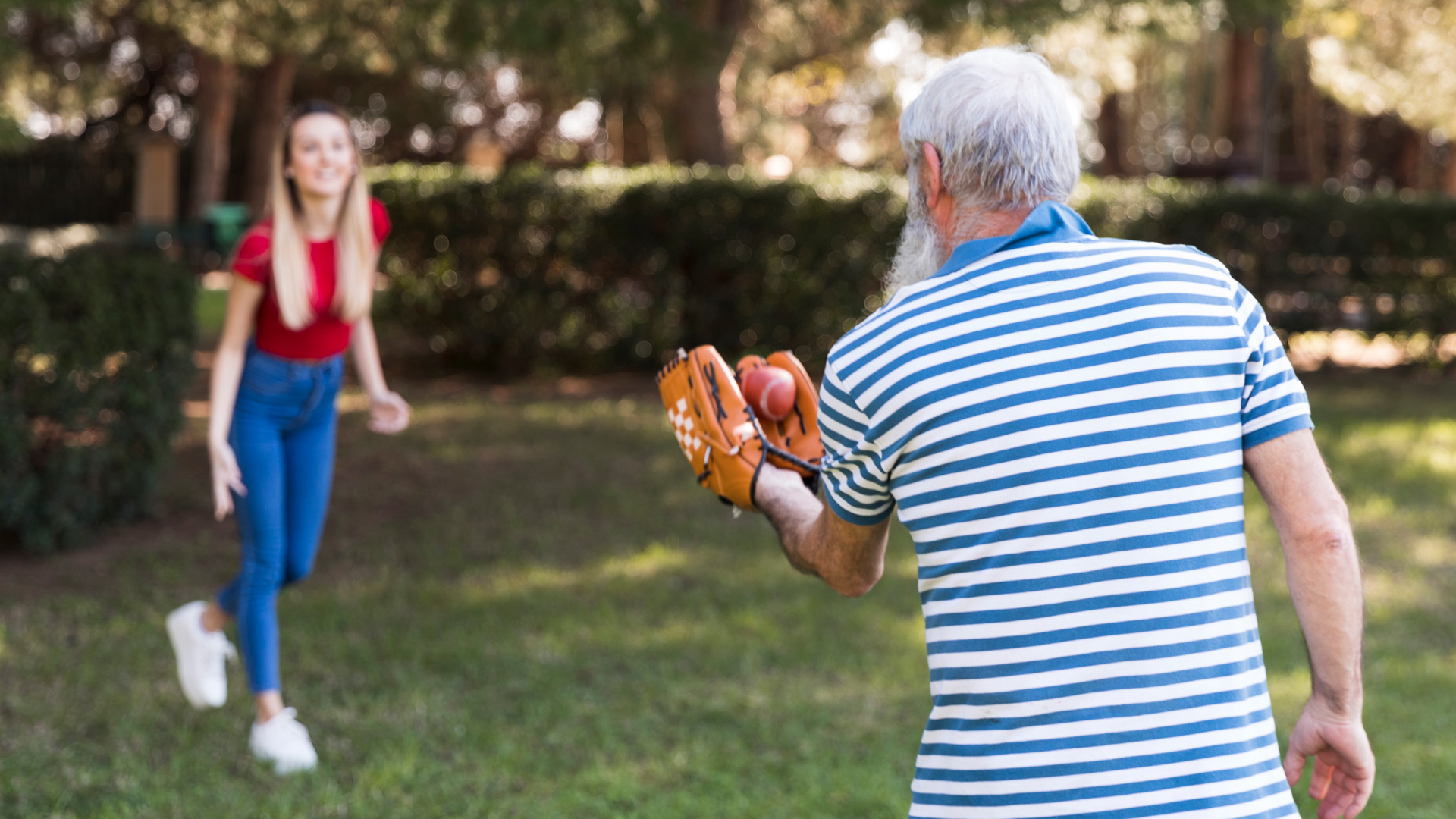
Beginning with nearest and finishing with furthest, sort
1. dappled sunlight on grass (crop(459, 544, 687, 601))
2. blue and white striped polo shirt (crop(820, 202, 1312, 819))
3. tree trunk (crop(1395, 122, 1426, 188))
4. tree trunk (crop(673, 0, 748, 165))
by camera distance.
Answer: blue and white striped polo shirt (crop(820, 202, 1312, 819)) → dappled sunlight on grass (crop(459, 544, 687, 601)) → tree trunk (crop(673, 0, 748, 165)) → tree trunk (crop(1395, 122, 1426, 188))

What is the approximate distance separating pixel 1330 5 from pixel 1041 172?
1054 centimetres

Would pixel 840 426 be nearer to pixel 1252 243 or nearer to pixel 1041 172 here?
pixel 1041 172

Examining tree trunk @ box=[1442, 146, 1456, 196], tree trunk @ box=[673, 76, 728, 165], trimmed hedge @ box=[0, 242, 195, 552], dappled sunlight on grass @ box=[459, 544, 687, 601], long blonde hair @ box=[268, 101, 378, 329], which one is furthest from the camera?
tree trunk @ box=[1442, 146, 1456, 196]

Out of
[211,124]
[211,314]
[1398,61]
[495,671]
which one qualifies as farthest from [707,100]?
[211,124]

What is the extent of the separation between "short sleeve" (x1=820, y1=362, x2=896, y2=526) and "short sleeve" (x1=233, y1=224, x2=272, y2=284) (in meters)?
2.47


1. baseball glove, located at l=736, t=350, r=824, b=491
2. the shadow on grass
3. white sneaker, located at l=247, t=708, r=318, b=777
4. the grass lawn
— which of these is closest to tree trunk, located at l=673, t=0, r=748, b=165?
the grass lawn

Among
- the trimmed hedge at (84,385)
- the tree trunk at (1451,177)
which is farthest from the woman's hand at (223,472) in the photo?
the tree trunk at (1451,177)

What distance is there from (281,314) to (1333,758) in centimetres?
307

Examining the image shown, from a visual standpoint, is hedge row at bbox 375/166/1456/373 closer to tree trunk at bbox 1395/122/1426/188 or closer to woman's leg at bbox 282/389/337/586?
woman's leg at bbox 282/389/337/586

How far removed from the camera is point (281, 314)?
3.86 meters

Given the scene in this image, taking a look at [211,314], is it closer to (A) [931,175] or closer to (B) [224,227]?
(B) [224,227]

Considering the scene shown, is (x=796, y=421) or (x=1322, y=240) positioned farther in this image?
(x=1322, y=240)

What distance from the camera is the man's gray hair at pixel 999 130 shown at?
1.81 m

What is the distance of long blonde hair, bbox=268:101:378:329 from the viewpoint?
381 cm
